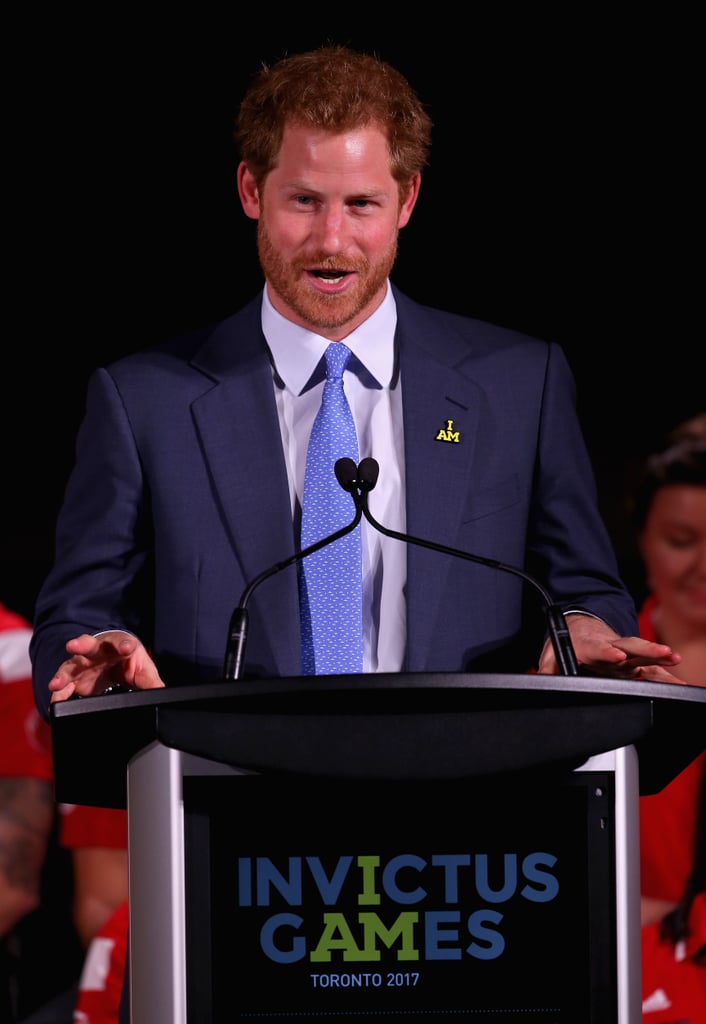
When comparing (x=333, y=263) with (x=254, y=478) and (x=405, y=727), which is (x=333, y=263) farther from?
(x=405, y=727)

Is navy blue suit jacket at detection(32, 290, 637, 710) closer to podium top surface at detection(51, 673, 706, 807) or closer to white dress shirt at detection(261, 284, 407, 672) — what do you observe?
white dress shirt at detection(261, 284, 407, 672)

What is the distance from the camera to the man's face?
1.79 metres

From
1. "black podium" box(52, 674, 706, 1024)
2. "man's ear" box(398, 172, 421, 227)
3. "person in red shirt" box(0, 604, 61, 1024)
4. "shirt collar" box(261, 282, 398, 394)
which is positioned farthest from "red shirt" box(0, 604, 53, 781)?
"black podium" box(52, 674, 706, 1024)

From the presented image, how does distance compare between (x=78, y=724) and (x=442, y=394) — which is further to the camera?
(x=442, y=394)

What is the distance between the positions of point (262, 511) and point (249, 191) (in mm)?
520

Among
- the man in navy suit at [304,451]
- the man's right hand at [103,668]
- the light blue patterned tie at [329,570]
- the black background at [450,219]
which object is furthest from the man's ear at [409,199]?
the black background at [450,219]

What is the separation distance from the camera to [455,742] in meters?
1.14

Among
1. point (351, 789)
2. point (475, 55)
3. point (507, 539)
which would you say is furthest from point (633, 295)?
point (351, 789)

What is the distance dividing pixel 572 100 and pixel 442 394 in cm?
158

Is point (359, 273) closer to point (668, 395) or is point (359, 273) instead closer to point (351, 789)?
point (351, 789)

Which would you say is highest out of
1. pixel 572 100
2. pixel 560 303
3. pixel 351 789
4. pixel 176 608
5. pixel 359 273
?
pixel 572 100

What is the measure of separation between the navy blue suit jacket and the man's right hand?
0.19m

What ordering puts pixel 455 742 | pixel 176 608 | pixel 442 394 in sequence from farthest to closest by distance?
pixel 442 394 → pixel 176 608 → pixel 455 742

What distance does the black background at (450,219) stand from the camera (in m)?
3.09
